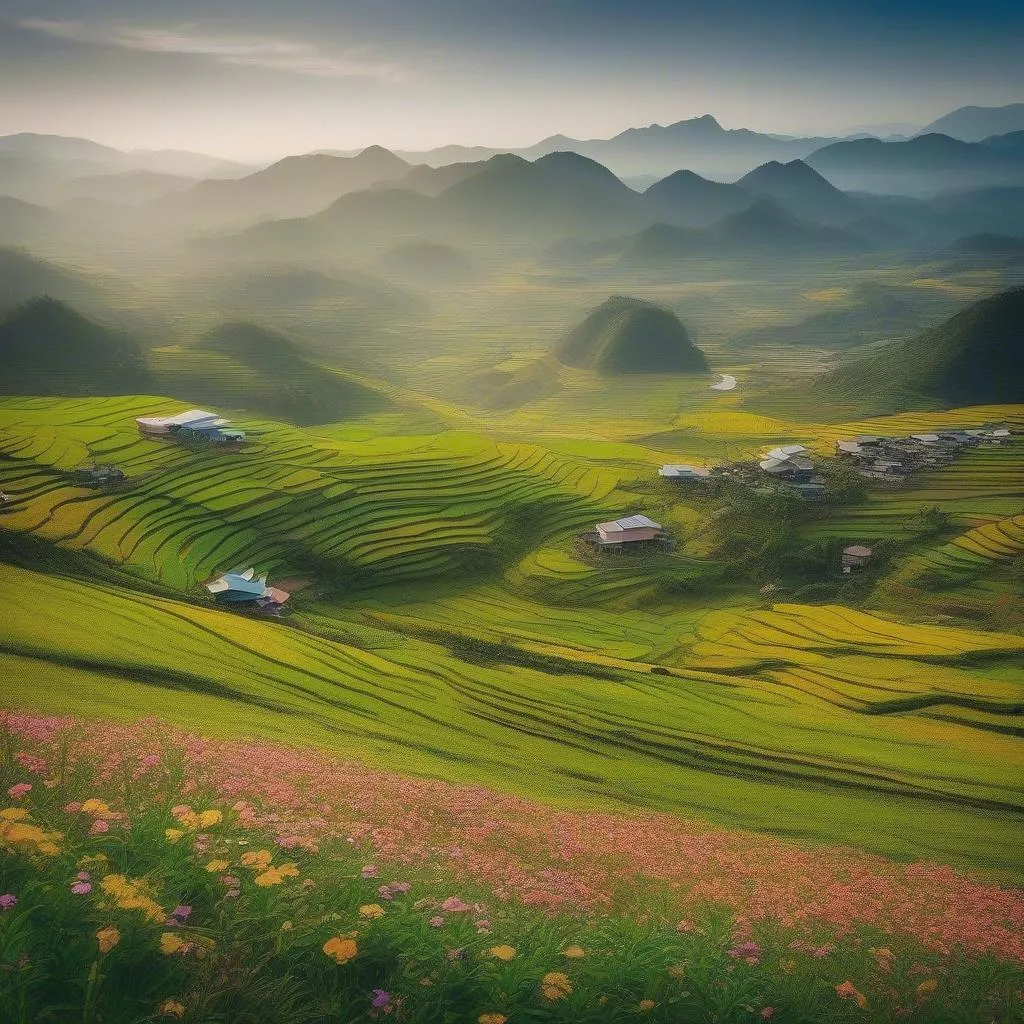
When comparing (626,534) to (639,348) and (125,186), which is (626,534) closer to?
(639,348)

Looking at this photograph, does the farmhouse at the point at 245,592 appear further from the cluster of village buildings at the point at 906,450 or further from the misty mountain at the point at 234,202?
the misty mountain at the point at 234,202

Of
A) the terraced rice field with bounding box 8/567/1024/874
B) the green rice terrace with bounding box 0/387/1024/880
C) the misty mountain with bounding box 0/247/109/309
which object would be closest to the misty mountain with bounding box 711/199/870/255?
the misty mountain with bounding box 0/247/109/309

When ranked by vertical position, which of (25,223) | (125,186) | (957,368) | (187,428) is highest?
(125,186)

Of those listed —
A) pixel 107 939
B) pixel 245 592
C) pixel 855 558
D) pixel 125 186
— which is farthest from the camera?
pixel 125 186

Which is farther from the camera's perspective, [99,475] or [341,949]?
[99,475]

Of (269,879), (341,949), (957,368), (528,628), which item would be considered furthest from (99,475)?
(957,368)

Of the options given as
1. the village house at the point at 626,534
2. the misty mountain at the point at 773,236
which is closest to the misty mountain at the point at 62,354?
the village house at the point at 626,534
